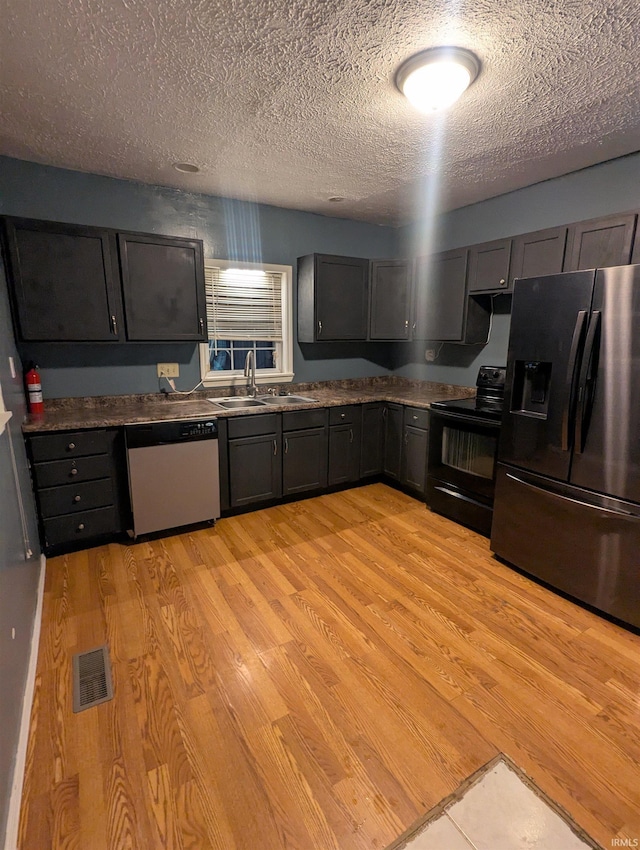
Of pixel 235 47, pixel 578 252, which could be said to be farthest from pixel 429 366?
pixel 235 47

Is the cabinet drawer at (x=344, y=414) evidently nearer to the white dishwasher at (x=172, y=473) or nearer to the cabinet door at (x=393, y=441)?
the cabinet door at (x=393, y=441)

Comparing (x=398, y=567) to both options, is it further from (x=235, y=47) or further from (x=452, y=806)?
(x=235, y=47)

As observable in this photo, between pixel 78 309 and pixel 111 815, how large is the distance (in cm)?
268

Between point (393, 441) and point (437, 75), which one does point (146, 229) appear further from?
point (393, 441)

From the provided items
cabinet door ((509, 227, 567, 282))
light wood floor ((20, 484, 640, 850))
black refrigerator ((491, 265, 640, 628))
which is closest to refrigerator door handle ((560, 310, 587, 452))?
black refrigerator ((491, 265, 640, 628))

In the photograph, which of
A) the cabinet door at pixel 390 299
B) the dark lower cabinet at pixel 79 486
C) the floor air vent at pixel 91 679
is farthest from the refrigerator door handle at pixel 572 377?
the dark lower cabinet at pixel 79 486

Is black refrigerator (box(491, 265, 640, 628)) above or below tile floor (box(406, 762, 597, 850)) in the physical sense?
above

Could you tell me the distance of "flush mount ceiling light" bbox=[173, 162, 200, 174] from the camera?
2.74m

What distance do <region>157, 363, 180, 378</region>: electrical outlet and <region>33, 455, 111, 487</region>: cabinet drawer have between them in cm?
91

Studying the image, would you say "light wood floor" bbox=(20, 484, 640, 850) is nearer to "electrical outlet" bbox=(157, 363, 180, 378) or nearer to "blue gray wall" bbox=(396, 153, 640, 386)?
"electrical outlet" bbox=(157, 363, 180, 378)

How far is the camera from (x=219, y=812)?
1.28m

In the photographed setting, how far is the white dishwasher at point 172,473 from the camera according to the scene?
2.78 m

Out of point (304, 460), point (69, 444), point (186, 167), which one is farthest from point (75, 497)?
point (186, 167)

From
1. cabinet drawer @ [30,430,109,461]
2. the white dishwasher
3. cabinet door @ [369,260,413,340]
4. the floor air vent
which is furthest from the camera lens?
cabinet door @ [369,260,413,340]
